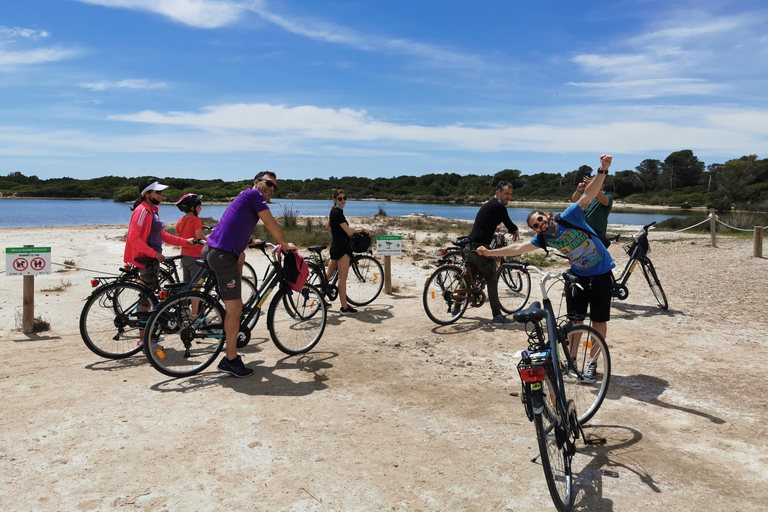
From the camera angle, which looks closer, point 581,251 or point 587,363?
point 587,363

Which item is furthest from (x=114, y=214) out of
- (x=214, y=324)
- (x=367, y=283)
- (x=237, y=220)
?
(x=237, y=220)

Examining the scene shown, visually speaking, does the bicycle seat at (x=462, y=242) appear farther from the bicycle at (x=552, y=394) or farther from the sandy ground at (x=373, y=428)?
the bicycle at (x=552, y=394)

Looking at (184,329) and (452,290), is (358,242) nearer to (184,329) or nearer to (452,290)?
(452,290)

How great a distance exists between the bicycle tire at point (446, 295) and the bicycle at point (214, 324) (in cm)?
192

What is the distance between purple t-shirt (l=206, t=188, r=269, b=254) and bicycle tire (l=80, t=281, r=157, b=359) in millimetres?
1485

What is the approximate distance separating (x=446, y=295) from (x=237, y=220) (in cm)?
348

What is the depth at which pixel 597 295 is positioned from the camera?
4.64 metres

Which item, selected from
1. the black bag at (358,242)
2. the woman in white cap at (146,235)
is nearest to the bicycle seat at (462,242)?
the black bag at (358,242)

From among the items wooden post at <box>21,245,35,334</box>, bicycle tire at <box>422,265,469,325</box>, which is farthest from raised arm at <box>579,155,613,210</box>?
wooden post at <box>21,245,35,334</box>

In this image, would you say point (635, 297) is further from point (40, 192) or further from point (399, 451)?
point (40, 192)

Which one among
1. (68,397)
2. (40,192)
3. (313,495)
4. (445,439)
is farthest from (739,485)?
(40,192)

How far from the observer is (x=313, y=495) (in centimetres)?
299

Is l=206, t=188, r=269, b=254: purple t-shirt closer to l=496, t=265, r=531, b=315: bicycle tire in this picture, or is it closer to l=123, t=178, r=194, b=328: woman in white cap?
l=123, t=178, r=194, b=328: woman in white cap

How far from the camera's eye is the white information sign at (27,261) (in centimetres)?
652
